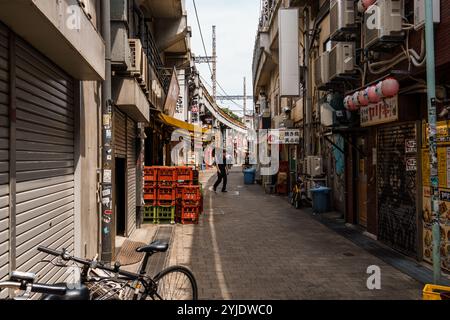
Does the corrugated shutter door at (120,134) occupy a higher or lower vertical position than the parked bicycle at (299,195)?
higher

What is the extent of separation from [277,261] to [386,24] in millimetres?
4724

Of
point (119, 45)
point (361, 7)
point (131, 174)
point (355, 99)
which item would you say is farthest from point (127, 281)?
point (361, 7)

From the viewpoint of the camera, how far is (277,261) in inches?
338

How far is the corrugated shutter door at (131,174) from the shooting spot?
11631 millimetres

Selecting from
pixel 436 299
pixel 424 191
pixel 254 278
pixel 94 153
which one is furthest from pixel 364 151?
pixel 436 299

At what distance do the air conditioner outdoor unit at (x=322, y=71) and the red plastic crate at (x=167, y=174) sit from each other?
4820 millimetres

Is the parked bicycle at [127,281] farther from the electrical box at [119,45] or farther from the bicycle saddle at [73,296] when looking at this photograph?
the electrical box at [119,45]

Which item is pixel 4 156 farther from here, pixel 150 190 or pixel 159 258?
pixel 150 190

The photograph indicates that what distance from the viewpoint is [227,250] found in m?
9.66

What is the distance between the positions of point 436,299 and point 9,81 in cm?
454

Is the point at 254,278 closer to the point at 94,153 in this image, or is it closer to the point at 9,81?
the point at 94,153

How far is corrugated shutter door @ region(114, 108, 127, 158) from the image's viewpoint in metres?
9.89

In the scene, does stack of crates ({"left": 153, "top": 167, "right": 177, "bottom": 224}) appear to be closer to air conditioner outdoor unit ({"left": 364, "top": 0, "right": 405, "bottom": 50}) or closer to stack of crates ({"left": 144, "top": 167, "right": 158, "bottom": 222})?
stack of crates ({"left": 144, "top": 167, "right": 158, "bottom": 222})

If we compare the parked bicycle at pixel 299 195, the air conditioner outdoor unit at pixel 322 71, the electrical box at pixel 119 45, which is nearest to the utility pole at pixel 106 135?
the electrical box at pixel 119 45
